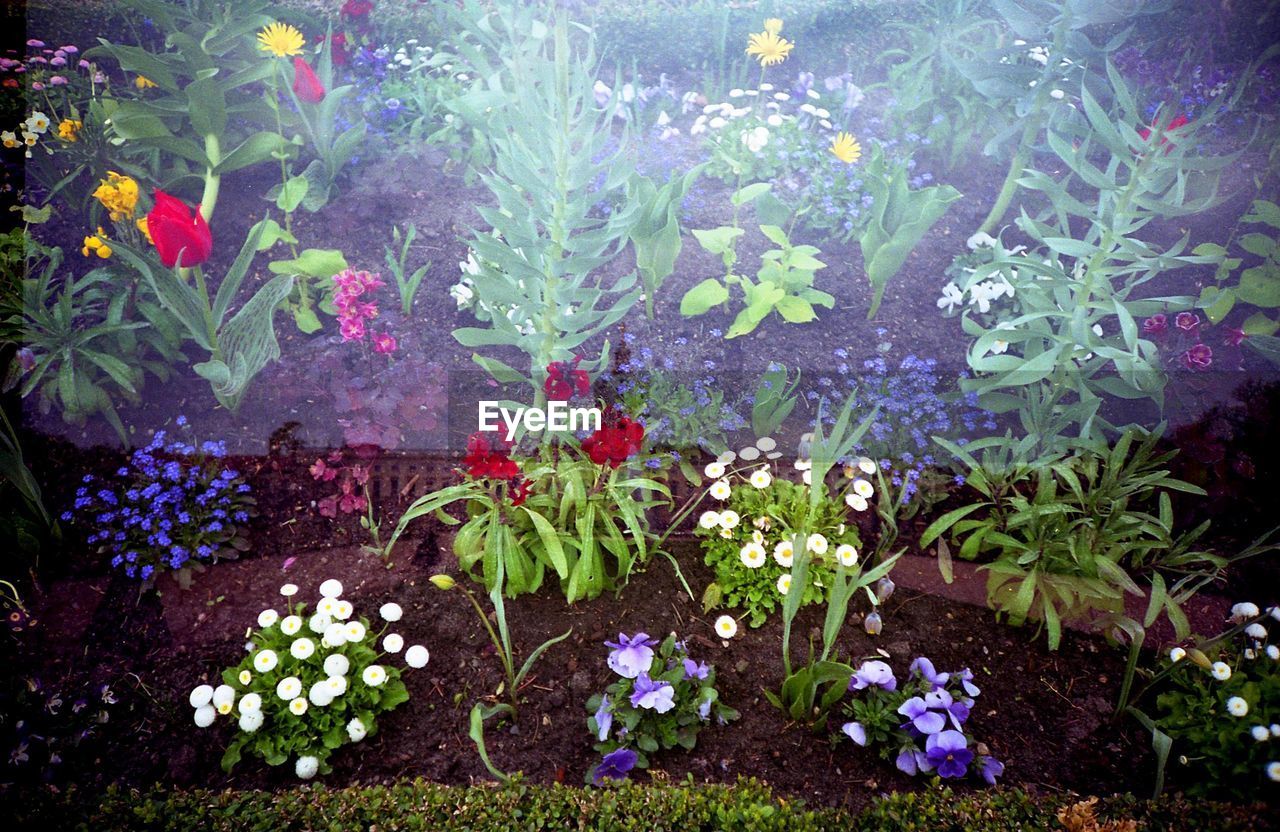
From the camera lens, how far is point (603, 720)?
1.43m

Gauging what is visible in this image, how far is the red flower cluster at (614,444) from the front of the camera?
157 centimetres

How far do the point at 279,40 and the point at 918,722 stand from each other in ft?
7.18

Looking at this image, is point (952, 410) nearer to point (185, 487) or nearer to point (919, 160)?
point (919, 160)

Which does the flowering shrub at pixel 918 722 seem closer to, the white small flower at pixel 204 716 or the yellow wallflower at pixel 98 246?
the white small flower at pixel 204 716

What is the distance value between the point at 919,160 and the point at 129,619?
8.06 feet

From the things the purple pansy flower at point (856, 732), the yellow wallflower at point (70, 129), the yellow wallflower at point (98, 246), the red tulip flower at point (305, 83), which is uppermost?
the red tulip flower at point (305, 83)

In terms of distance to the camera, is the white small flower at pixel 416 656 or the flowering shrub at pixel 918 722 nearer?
the flowering shrub at pixel 918 722

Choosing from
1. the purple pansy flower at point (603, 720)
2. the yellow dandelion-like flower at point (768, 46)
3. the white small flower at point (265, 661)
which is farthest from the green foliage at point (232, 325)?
the yellow dandelion-like flower at point (768, 46)

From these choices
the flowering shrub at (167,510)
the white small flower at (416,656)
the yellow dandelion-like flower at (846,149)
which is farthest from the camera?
the yellow dandelion-like flower at (846,149)

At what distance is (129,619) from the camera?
1.63 metres

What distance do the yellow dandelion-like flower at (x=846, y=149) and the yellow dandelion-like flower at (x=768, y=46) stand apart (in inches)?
11.7

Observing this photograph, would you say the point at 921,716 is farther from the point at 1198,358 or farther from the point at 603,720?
the point at 1198,358

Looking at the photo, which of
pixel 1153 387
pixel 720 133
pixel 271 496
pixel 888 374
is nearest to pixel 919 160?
pixel 720 133

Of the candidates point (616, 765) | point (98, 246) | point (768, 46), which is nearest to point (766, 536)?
point (616, 765)
